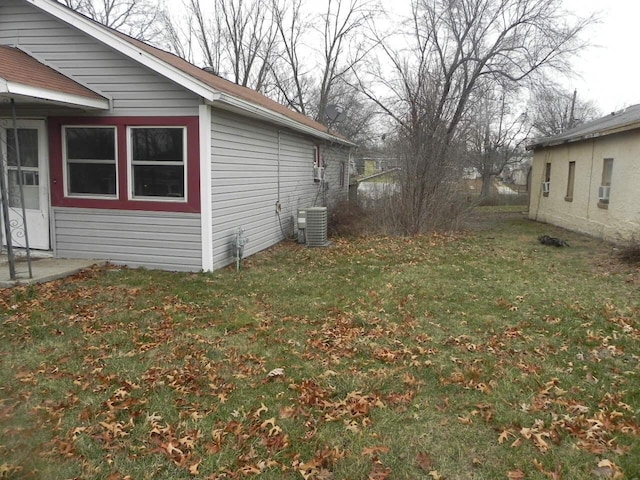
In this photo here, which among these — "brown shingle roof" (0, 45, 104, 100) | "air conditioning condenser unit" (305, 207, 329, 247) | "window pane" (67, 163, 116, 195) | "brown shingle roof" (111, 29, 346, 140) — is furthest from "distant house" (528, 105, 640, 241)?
"brown shingle roof" (0, 45, 104, 100)

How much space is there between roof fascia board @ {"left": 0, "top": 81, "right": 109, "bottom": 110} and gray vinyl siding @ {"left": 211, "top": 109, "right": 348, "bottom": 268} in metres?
1.84

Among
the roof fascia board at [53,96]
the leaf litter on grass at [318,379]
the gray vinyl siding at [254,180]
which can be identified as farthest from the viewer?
the gray vinyl siding at [254,180]

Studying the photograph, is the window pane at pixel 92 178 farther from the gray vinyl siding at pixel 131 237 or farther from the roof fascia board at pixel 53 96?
the roof fascia board at pixel 53 96

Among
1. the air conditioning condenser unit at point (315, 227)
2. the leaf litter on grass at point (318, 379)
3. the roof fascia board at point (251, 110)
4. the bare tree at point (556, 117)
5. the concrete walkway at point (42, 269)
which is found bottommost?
the leaf litter on grass at point (318, 379)

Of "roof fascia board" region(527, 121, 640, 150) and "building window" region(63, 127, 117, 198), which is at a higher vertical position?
"roof fascia board" region(527, 121, 640, 150)

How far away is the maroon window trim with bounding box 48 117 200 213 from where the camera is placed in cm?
752

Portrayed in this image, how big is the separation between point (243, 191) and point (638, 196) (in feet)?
29.2

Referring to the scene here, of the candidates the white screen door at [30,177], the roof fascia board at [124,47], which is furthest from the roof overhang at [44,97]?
the white screen door at [30,177]

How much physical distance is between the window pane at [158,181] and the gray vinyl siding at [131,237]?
0.35m

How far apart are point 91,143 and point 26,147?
1.29 m

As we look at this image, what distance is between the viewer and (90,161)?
311 inches

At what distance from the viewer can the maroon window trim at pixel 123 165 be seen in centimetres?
752

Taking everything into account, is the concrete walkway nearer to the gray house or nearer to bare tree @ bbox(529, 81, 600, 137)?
the gray house

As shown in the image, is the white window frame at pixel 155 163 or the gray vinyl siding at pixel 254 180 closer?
the white window frame at pixel 155 163
